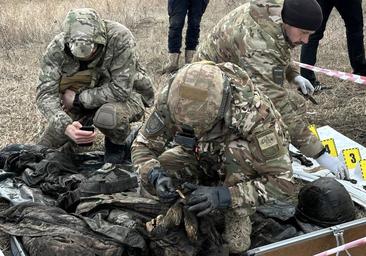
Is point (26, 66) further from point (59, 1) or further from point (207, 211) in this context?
point (207, 211)

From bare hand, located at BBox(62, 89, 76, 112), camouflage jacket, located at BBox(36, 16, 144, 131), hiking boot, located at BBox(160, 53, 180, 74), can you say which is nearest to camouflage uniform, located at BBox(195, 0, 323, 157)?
camouflage jacket, located at BBox(36, 16, 144, 131)

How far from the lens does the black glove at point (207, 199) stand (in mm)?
2635

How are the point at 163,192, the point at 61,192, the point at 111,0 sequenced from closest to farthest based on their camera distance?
the point at 163,192
the point at 61,192
the point at 111,0

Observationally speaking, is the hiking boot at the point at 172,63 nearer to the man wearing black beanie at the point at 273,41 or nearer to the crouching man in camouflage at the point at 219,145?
the man wearing black beanie at the point at 273,41

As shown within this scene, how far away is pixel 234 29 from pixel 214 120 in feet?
3.95

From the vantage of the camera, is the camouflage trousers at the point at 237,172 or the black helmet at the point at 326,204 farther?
the black helmet at the point at 326,204

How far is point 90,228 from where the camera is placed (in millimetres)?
3047

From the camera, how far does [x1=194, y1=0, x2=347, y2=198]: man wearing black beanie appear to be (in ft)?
11.1

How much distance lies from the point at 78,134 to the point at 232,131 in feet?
4.52

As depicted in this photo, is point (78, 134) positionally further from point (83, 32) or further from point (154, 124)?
point (154, 124)

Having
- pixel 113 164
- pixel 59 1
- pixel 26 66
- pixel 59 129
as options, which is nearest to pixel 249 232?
pixel 113 164

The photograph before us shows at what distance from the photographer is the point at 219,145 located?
2963 millimetres

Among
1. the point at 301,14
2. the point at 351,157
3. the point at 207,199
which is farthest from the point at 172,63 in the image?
the point at 207,199

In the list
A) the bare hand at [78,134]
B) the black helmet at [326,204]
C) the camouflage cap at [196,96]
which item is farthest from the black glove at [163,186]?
the bare hand at [78,134]
